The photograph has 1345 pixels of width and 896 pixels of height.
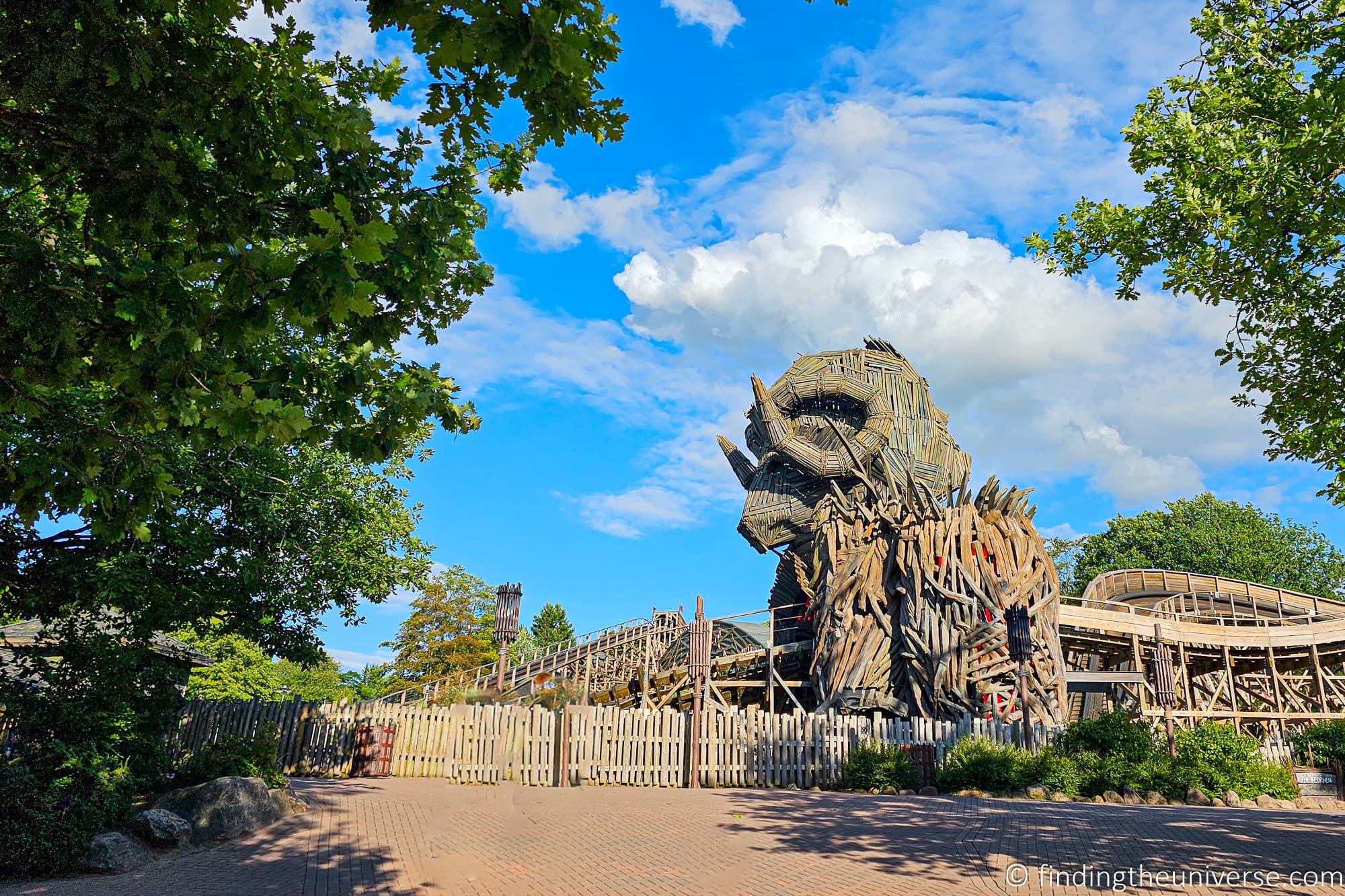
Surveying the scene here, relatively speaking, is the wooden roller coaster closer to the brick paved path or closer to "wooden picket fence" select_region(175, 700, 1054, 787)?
"wooden picket fence" select_region(175, 700, 1054, 787)

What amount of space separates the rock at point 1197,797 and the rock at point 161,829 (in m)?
14.8

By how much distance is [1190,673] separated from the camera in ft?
105

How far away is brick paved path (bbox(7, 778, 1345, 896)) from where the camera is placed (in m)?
7.84

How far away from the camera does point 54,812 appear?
8797 millimetres

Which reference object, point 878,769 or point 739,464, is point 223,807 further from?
point 739,464

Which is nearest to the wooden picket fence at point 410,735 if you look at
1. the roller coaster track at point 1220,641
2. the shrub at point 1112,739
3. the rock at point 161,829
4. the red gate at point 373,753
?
the red gate at point 373,753

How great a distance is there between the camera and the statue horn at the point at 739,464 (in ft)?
135

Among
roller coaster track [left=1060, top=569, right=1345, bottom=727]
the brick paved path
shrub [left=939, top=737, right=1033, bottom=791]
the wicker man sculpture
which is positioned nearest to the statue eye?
the wicker man sculpture

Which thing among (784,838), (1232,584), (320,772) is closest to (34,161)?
(784,838)

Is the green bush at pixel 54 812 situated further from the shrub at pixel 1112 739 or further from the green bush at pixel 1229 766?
the green bush at pixel 1229 766

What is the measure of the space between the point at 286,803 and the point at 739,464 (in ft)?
105

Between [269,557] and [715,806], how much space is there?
28.9 ft

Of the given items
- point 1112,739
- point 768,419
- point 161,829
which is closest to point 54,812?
point 161,829

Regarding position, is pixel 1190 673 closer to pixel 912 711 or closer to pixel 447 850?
pixel 912 711
